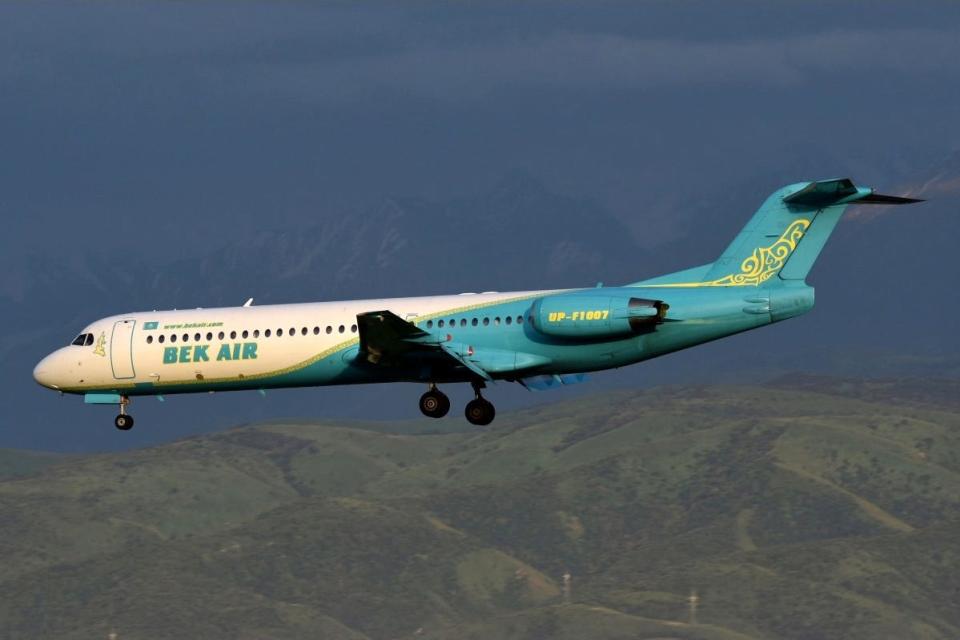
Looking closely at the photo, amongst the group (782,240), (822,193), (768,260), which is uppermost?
(822,193)

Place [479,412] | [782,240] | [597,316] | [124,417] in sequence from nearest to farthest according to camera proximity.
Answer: [597,316], [782,240], [479,412], [124,417]

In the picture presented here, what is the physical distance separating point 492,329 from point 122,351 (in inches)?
597

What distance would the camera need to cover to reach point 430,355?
69.2 m

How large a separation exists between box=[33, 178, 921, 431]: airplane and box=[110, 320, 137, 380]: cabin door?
4cm

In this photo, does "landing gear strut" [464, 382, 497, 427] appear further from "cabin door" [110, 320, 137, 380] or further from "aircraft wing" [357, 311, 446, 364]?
"cabin door" [110, 320, 137, 380]

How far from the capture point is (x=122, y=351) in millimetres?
74312

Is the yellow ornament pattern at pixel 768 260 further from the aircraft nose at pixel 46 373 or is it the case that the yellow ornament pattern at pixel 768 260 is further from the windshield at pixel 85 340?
the aircraft nose at pixel 46 373

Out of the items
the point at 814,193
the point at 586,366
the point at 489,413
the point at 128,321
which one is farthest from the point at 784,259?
the point at 128,321

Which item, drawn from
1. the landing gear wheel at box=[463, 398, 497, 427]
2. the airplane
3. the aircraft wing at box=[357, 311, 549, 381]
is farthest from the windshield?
the landing gear wheel at box=[463, 398, 497, 427]

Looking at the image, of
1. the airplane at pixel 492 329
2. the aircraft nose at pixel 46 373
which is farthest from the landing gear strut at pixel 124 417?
the aircraft nose at pixel 46 373

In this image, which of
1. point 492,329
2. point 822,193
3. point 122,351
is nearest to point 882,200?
point 822,193

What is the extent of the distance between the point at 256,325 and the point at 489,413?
9090 millimetres

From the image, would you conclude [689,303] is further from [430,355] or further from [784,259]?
[430,355]

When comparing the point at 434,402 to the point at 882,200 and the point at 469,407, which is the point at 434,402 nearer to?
the point at 469,407
